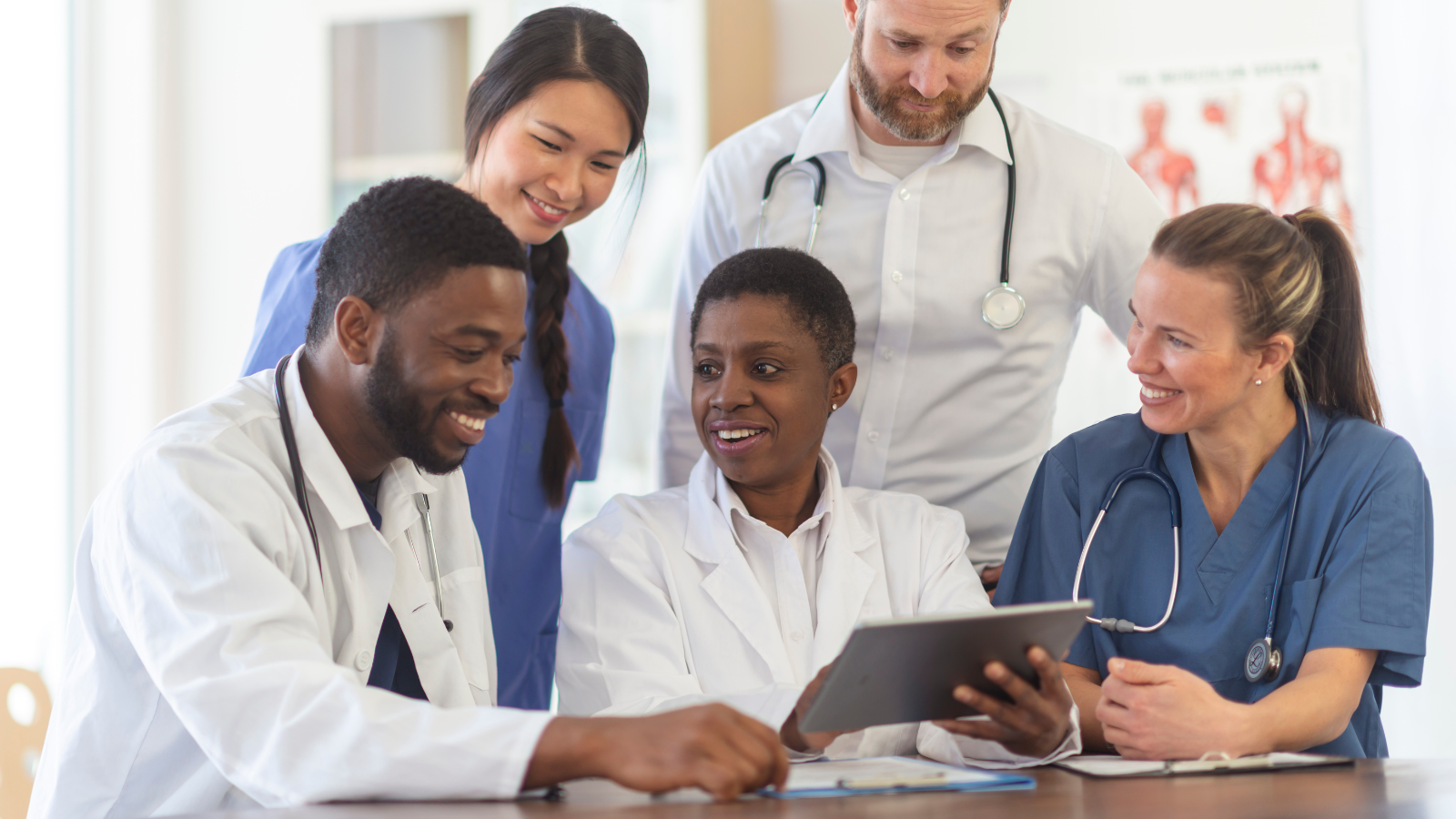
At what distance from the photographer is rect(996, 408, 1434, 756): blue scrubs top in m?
1.36

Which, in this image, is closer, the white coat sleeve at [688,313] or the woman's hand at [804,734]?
the woman's hand at [804,734]

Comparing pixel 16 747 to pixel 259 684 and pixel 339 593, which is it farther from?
pixel 259 684

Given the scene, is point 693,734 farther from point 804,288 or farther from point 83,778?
point 804,288

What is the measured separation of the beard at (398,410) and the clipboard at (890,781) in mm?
490

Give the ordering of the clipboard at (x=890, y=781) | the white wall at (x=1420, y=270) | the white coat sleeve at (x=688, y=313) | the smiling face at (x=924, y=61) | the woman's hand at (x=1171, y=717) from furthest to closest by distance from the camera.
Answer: the white wall at (x=1420, y=270) < the white coat sleeve at (x=688, y=313) < the smiling face at (x=924, y=61) < the woman's hand at (x=1171, y=717) < the clipboard at (x=890, y=781)

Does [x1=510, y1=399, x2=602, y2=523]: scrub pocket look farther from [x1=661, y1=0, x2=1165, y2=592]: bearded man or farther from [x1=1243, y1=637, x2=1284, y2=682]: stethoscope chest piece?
[x1=1243, y1=637, x2=1284, y2=682]: stethoscope chest piece

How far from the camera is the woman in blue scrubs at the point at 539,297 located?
5.49ft

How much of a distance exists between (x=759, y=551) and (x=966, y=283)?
1.89 feet

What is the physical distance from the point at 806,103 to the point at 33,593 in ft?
6.91

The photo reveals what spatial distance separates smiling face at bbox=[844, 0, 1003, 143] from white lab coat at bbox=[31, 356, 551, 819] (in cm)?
93

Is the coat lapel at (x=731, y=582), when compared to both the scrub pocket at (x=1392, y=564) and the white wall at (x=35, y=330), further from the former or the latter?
the white wall at (x=35, y=330)

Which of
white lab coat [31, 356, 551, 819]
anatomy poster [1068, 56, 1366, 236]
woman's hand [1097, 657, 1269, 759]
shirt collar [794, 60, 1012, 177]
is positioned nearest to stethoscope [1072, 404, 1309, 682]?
woman's hand [1097, 657, 1269, 759]

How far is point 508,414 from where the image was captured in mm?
1854

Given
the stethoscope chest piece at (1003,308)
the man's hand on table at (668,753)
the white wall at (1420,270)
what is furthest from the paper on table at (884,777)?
the white wall at (1420,270)
